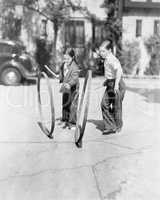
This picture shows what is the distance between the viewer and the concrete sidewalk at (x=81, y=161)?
2.97 meters

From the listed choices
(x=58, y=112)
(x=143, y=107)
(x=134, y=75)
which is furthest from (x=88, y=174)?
(x=134, y=75)

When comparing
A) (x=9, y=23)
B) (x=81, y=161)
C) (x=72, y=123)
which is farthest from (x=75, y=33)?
(x=81, y=161)

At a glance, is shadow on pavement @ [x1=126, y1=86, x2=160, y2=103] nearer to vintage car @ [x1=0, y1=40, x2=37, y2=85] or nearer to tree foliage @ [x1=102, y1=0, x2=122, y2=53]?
tree foliage @ [x1=102, y1=0, x2=122, y2=53]

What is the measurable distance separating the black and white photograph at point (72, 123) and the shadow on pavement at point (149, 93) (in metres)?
0.02

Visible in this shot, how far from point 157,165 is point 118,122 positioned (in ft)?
5.41

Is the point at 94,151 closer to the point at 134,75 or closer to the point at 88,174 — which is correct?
the point at 88,174

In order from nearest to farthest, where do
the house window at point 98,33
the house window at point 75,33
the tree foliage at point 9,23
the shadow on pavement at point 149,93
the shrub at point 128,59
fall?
the shadow on pavement at point 149,93
the tree foliage at point 9,23
the shrub at point 128,59
the house window at point 75,33
the house window at point 98,33

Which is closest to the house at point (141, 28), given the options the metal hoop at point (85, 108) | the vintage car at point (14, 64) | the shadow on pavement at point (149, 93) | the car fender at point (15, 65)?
the shadow on pavement at point (149, 93)

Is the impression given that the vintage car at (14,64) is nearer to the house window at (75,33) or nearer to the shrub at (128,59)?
the house window at (75,33)

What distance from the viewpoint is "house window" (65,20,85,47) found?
11.9 m

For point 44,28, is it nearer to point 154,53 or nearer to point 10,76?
point 10,76

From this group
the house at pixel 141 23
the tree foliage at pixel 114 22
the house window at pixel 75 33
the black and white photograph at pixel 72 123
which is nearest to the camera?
the black and white photograph at pixel 72 123

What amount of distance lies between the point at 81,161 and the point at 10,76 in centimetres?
701

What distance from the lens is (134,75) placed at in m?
11.8
